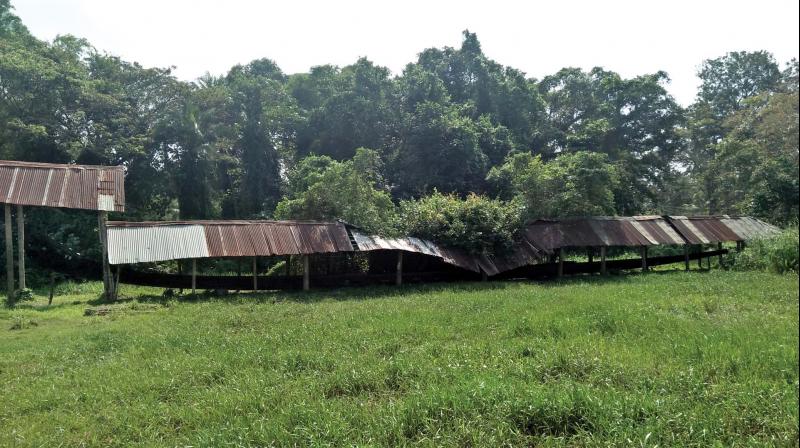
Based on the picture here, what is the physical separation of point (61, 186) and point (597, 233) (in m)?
19.3

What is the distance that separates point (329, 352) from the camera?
749 centimetres

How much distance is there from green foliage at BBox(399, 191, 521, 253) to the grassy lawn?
7.85 m

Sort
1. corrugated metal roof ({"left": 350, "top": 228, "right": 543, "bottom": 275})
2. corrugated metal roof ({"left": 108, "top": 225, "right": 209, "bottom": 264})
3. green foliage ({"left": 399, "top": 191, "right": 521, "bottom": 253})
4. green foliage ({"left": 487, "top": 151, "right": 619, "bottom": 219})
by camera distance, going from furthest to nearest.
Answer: green foliage ({"left": 487, "top": 151, "right": 619, "bottom": 219}), green foliage ({"left": 399, "top": 191, "right": 521, "bottom": 253}), corrugated metal roof ({"left": 350, "top": 228, "right": 543, "bottom": 275}), corrugated metal roof ({"left": 108, "top": 225, "right": 209, "bottom": 264})

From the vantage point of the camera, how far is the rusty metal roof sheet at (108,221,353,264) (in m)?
14.4

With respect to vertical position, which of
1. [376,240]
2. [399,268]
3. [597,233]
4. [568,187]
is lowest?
[399,268]

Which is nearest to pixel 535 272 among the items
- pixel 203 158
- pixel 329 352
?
pixel 329 352

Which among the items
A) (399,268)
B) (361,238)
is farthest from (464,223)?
(361,238)

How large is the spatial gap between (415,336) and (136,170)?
904 inches

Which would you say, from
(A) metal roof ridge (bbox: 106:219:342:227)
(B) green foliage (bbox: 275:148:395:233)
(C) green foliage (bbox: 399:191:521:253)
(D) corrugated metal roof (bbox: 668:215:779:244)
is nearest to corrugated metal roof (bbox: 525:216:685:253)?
(D) corrugated metal roof (bbox: 668:215:779:244)

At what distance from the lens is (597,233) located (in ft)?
65.1

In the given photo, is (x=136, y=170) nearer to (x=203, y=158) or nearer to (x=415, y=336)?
(x=203, y=158)

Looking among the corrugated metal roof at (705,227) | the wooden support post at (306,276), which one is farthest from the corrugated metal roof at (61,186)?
the corrugated metal roof at (705,227)

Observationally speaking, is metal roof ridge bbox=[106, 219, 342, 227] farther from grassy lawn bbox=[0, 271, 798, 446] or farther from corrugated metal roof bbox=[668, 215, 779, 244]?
corrugated metal roof bbox=[668, 215, 779, 244]

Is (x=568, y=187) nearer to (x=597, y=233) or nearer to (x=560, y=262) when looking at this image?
(x=597, y=233)
